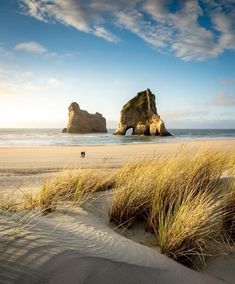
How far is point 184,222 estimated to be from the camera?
3008mm

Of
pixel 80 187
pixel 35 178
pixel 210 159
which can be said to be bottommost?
pixel 35 178

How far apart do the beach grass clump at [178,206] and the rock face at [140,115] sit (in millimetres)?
59465

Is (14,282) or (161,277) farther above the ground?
(14,282)

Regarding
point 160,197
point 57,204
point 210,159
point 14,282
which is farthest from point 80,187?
point 14,282

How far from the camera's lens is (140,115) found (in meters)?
71.9

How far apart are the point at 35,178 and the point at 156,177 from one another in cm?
525

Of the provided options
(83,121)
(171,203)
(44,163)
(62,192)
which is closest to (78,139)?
(44,163)

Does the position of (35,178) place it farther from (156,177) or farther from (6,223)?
(6,223)

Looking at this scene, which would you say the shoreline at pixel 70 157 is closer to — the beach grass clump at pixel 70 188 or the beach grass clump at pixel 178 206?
the beach grass clump at pixel 70 188

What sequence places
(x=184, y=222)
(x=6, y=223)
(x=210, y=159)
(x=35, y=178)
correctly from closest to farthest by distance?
1. (x=6, y=223)
2. (x=184, y=222)
3. (x=210, y=159)
4. (x=35, y=178)

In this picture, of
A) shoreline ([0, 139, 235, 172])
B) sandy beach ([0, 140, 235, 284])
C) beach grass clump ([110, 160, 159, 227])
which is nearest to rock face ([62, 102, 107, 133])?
shoreline ([0, 139, 235, 172])

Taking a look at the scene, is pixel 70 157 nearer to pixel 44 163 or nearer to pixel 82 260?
pixel 44 163

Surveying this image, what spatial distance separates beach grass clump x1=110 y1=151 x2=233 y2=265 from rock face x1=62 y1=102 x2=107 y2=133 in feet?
277

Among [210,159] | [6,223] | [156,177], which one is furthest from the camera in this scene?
[210,159]
